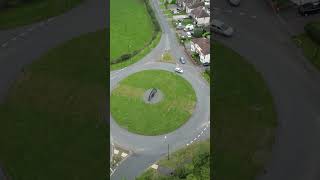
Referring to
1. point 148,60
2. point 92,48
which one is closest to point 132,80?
point 148,60

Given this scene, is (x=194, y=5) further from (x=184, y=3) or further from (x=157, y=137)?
(x=157, y=137)

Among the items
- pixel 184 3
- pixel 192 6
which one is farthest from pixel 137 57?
pixel 184 3

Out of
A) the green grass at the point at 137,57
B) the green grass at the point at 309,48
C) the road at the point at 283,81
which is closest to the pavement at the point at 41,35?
the green grass at the point at 137,57

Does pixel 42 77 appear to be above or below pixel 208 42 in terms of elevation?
below

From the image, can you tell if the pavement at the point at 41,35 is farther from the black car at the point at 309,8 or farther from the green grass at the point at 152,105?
the black car at the point at 309,8

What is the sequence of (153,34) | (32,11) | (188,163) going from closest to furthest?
1. (188,163)
2. (153,34)
3. (32,11)

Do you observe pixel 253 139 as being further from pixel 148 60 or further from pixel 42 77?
pixel 42 77
